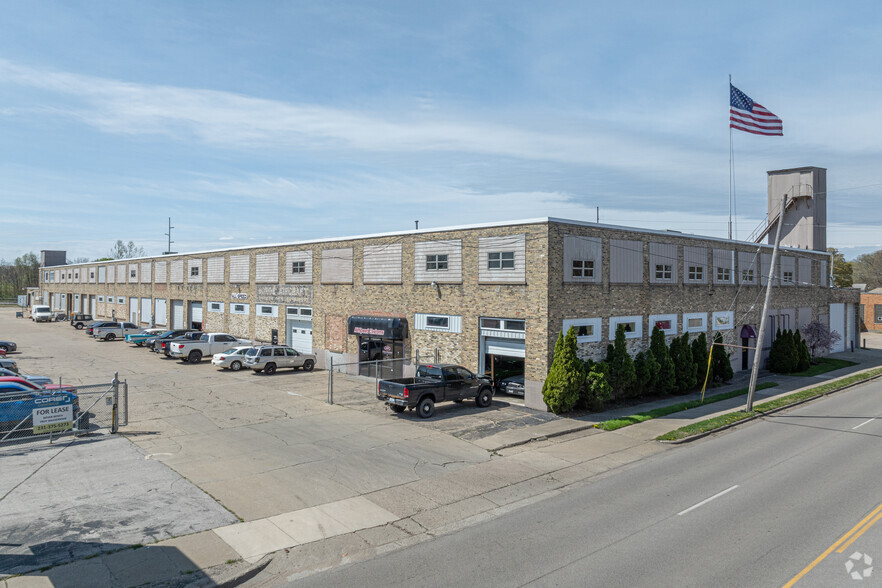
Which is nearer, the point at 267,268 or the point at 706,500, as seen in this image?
the point at 706,500

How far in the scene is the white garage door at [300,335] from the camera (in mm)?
37062

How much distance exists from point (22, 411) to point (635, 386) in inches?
912

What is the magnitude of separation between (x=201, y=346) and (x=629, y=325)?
27.5 meters

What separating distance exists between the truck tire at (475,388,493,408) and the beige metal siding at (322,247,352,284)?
1332 centimetres

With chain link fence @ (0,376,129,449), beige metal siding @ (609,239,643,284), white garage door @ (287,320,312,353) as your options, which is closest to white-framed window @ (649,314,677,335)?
beige metal siding @ (609,239,643,284)

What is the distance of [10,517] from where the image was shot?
11.3 m

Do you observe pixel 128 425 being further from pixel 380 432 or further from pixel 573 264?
pixel 573 264

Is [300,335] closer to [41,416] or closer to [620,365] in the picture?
[41,416]

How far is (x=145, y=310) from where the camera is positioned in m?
→ 59.8

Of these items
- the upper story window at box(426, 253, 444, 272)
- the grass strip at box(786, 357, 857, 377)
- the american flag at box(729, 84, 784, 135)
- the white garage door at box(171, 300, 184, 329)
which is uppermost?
the american flag at box(729, 84, 784, 135)

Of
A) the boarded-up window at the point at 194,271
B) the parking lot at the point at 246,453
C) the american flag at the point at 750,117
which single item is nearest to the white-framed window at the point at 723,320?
the american flag at the point at 750,117

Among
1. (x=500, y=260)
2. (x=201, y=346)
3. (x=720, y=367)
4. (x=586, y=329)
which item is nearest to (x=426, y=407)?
(x=500, y=260)

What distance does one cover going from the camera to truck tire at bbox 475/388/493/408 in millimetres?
23656

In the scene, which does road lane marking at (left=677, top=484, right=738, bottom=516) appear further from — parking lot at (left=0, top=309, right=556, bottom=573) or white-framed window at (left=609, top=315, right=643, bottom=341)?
white-framed window at (left=609, top=315, right=643, bottom=341)
